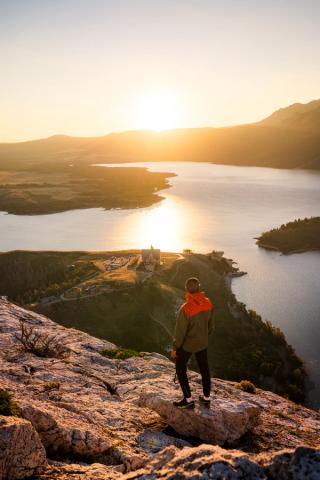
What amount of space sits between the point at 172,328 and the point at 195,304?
4974cm

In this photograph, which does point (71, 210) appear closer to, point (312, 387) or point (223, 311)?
point (223, 311)

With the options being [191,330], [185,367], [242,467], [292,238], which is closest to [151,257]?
[292,238]

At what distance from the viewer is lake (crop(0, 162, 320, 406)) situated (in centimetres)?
7025

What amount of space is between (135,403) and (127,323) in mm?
44486

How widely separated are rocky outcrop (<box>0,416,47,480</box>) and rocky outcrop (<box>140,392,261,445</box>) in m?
4.16

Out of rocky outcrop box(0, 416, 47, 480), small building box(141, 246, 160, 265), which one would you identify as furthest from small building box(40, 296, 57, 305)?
rocky outcrop box(0, 416, 47, 480)

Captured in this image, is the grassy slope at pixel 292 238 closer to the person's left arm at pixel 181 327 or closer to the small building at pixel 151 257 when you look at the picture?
the small building at pixel 151 257

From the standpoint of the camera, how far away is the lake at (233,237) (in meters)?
70.2

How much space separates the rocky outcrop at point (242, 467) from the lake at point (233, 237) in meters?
48.0

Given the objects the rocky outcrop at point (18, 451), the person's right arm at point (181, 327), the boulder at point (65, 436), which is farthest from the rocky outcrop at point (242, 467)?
the person's right arm at point (181, 327)

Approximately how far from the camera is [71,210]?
607ft

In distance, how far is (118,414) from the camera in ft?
38.7

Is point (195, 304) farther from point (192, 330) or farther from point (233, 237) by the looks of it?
point (233, 237)

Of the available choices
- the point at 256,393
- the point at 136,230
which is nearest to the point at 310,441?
the point at 256,393
